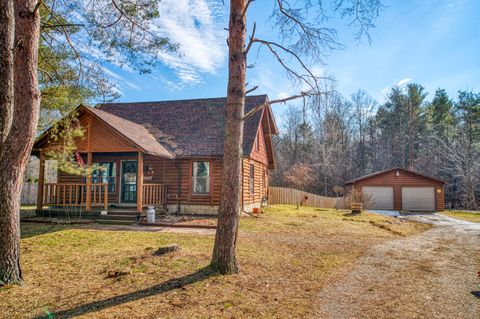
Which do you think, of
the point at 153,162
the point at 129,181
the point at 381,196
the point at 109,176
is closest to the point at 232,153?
the point at 153,162

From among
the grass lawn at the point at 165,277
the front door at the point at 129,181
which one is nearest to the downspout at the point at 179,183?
the front door at the point at 129,181

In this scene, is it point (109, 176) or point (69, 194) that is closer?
point (69, 194)

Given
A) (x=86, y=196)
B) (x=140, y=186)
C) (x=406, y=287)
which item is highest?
(x=140, y=186)

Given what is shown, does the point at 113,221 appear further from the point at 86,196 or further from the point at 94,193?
the point at 86,196

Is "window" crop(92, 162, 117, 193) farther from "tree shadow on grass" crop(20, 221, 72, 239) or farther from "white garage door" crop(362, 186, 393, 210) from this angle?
"white garage door" crop(362, 186, 393, 210)

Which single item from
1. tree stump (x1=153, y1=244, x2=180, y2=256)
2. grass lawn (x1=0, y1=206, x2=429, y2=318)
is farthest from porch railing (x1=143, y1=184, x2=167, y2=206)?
tree stump (x1=153, y1=244, x2=180, y2=256)

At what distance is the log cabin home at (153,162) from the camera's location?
12.3 metres

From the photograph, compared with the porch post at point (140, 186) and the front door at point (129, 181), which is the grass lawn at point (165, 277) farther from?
the front door at point (129, 181)

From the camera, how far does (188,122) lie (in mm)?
16734

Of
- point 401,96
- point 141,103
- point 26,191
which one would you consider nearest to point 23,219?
point 141,103

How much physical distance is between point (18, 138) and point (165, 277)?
10.6 ft

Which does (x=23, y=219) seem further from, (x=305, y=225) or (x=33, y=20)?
(x=305, y=225)

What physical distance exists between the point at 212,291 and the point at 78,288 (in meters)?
2.04

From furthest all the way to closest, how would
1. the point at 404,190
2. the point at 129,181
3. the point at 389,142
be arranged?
1. the point at 389,142
2. the point at 404,190
3. the point at 129,181
